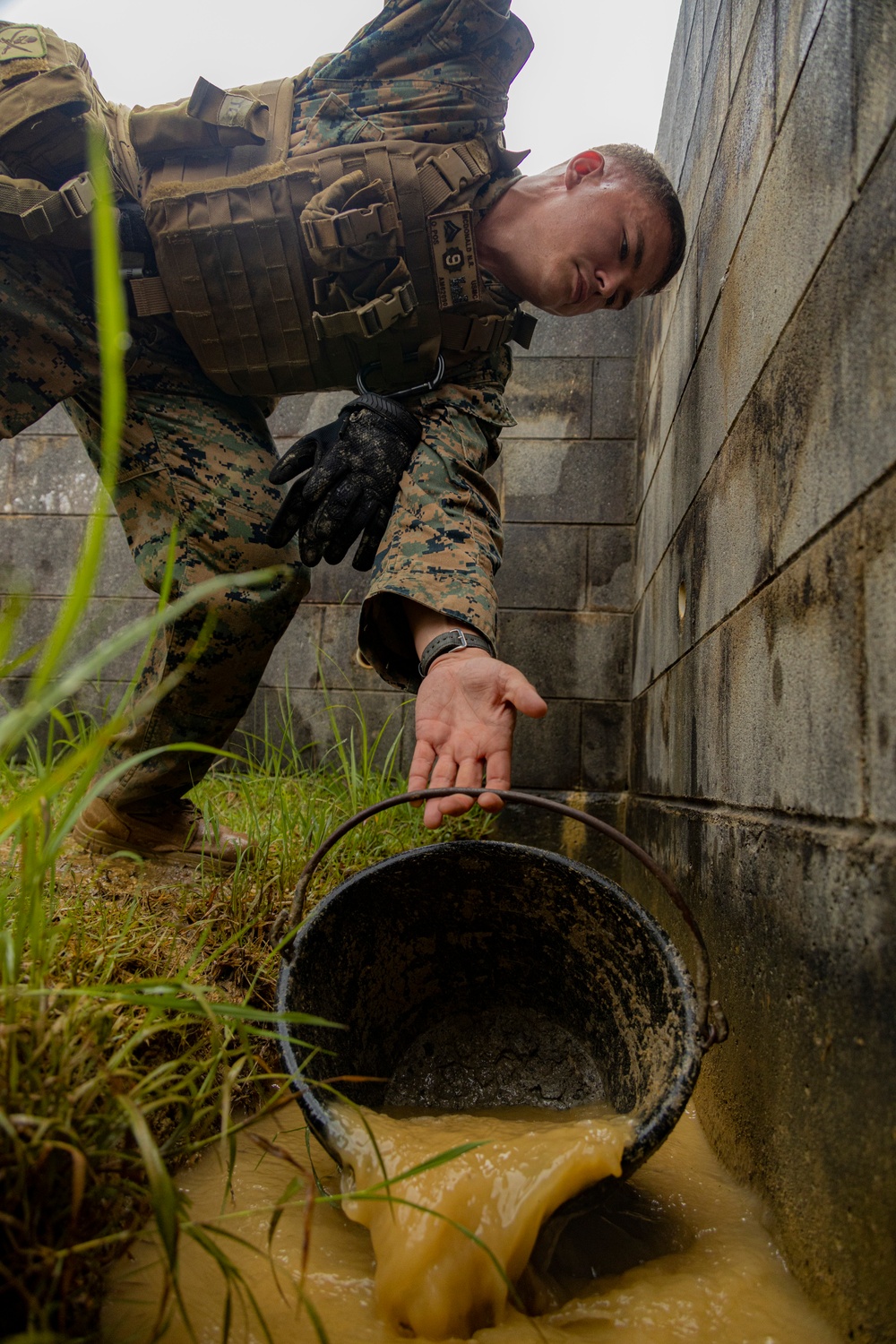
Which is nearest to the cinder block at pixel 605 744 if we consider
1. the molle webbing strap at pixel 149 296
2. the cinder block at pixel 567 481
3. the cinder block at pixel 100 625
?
the cinder block at pixel 567 481

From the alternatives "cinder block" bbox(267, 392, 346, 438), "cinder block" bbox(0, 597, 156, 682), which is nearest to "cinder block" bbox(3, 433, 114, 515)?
"cinder block" bbox(0, 597, 156, 682)

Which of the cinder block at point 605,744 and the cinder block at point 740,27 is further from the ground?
the cinder block at point 740,27

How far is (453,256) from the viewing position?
198cm

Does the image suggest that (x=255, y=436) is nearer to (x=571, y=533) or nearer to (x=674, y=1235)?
(x=571, y=533)

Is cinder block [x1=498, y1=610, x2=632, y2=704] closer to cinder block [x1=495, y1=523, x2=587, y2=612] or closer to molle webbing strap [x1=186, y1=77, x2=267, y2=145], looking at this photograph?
cinder block [x1=495, y1=523, x2=587, y2=612]

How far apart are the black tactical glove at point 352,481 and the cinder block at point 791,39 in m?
0.95

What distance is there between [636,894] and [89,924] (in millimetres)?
1531

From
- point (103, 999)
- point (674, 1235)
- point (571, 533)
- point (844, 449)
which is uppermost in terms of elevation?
point (571, 533)

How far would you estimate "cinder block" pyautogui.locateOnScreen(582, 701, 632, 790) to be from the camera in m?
2.99

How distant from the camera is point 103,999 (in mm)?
1025

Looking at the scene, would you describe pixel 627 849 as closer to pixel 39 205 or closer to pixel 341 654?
pixel 39 205

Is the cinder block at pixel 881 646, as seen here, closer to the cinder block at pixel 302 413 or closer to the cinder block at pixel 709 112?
the cinder block at pixel 709 112

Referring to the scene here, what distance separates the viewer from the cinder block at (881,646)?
0.78 meters

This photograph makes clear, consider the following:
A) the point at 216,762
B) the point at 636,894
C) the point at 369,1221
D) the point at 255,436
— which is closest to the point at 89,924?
the point at 369,1221
